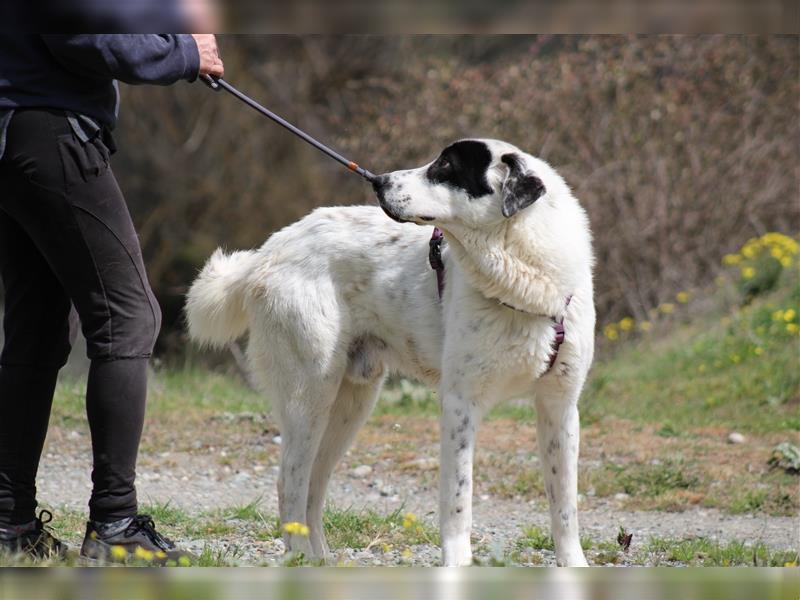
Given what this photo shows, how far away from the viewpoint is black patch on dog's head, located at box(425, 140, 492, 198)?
3686 mm

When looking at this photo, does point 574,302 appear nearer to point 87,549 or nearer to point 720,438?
point 87,549

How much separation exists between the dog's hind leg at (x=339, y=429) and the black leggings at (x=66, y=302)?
1071 mm

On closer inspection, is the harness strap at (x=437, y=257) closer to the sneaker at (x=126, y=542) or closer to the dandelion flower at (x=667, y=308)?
the sneaker at (x=126, y=542)

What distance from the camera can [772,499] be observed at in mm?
5195

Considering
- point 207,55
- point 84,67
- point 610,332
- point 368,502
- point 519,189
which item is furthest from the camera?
point 610,332

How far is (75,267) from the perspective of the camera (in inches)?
126

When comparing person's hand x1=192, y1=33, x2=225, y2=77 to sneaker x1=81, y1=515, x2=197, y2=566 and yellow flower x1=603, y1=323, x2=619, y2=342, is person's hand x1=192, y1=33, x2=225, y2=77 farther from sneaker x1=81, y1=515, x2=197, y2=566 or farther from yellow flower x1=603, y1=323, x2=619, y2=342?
yellow flower x1=603, y1=323, x2=619, y2=342

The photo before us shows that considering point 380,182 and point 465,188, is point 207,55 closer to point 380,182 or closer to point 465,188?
point 380,182

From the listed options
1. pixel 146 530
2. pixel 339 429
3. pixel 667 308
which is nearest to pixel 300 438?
pixel 339 429

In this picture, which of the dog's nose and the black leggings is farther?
the dog's nose

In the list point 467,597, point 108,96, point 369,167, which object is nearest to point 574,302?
point 108,96

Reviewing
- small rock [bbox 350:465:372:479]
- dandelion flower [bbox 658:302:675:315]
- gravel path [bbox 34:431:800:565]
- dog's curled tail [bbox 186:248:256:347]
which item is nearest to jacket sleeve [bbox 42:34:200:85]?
dog's curled tail [bbox 186:248:256:347]

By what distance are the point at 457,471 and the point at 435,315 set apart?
2.03 ft

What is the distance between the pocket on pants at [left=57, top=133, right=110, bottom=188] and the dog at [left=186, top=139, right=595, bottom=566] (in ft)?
3.21
